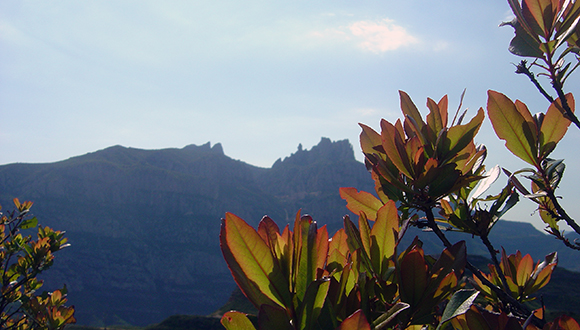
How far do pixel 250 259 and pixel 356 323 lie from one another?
0.26 m

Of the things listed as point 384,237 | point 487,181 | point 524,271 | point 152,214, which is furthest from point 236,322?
point 152,214

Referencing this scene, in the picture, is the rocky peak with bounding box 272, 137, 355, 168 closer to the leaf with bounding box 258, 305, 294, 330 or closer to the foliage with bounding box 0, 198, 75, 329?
the foliage with bounding box 0, 198, 75, 329

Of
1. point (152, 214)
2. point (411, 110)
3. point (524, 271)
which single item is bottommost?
point (152, 214)

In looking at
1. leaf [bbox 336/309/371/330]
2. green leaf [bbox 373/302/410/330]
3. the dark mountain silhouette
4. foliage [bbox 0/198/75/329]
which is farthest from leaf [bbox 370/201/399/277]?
the dark mountain silhouette

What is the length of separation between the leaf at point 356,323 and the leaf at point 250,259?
0.46ft

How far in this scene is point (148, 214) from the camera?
12119 centimetres

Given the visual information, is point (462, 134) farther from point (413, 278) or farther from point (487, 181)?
point (413, 278)

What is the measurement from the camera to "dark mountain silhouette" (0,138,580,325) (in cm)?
10262

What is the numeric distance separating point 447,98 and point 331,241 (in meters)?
0.70

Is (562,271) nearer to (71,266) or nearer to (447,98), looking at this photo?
(447,98)

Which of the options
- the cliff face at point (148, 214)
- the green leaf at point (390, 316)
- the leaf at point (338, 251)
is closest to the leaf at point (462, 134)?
the leaf at point (338, 251)

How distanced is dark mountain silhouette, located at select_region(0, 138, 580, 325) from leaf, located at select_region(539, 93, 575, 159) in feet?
353

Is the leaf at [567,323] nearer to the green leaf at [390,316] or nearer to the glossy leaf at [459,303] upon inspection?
the glossy leaf at [459,303]

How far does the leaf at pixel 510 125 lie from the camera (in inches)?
43.2
